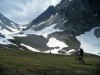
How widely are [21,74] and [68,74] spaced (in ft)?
22.2

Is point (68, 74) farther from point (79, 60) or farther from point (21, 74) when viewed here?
point (79, 60)

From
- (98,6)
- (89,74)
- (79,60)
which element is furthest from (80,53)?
(89,74)

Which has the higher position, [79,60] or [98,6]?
[98,6]

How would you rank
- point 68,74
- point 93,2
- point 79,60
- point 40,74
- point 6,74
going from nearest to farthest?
point 6,74
point 40,74
point 68,74
point 93,2
point 79,60

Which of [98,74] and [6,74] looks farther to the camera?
[98,74]

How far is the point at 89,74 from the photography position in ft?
130

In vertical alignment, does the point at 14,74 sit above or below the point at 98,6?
below

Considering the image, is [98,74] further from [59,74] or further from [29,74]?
[29,74]

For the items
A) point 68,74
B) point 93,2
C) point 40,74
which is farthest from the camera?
point 93,2

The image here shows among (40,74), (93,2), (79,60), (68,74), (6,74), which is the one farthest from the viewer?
(79,60)

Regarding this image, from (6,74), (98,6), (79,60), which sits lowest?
(6,74)

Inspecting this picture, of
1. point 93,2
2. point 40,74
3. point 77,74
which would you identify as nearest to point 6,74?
point 40,74

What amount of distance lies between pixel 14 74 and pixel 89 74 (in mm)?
10479

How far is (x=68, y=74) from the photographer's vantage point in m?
38.9
